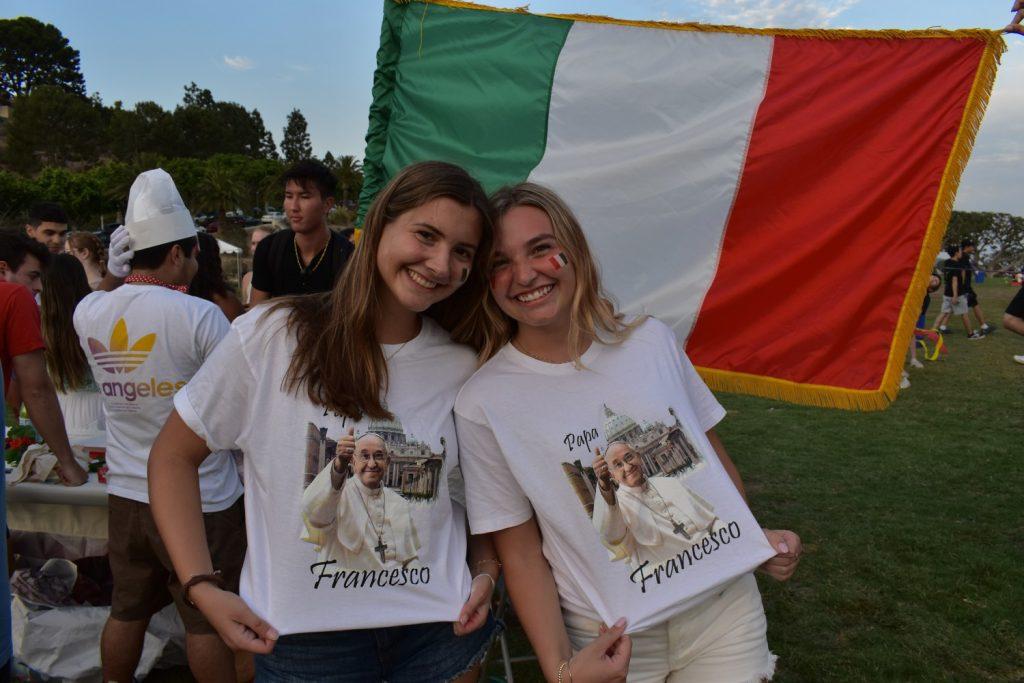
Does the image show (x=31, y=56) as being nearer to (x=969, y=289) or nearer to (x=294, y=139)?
(x=294, y=139)

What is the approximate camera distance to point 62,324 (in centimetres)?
404

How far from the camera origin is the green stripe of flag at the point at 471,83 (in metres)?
3.30

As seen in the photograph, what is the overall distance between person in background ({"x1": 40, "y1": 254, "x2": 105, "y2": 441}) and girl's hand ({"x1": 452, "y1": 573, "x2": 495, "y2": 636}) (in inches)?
126

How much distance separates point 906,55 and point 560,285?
6.37ft

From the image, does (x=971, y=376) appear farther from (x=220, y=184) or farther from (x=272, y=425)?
(x=220, y=184)

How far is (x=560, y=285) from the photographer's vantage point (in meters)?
1.78

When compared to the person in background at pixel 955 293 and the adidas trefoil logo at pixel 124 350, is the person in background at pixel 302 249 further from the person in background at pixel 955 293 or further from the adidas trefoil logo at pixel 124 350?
the person in background at pixel 955 293

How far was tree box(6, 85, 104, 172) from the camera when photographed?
233 ft

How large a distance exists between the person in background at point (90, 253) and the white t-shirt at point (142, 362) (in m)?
3.29

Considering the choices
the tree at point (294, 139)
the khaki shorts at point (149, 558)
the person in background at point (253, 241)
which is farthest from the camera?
the tree at point (294, 139)

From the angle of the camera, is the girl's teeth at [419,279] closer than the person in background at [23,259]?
Yes

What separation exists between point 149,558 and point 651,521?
2.07 m

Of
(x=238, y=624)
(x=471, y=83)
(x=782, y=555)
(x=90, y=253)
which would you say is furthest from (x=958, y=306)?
(x=238, y=624)

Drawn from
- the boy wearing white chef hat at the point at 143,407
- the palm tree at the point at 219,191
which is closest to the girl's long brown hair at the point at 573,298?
the boy wearing white chef hat at the point at 143,407
